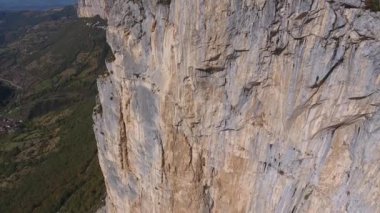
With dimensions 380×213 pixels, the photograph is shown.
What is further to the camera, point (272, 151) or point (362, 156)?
point (272, 151)

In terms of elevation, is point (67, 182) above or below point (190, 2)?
below

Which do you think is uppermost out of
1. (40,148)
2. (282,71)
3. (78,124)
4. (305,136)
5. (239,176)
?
(282,71)

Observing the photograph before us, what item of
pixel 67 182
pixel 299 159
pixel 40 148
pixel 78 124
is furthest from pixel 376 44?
pixel 40 148

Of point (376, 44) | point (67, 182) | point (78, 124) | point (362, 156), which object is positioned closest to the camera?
point (376, 44)

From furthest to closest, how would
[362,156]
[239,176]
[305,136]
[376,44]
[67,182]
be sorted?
[67,182] → [239,176] → [305,136] → [362,156] → [376,44]

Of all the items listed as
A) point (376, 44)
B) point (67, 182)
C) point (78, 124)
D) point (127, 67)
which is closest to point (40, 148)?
point (78, 124)

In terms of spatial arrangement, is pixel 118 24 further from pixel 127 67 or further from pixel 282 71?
pixel 282 71

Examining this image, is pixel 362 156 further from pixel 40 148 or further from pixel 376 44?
pixel 40 148
